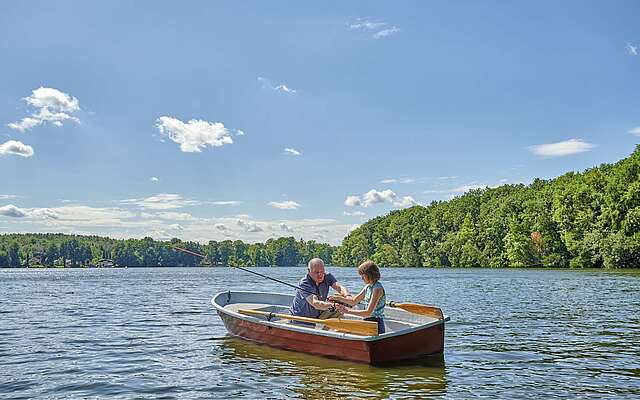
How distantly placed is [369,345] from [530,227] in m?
86.5

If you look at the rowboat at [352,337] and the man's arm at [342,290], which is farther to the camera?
the man's arm at [342,290]

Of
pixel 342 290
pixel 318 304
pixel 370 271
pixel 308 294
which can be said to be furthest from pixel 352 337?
pixel 308 294

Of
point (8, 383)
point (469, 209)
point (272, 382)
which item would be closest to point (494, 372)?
point (272, 382)

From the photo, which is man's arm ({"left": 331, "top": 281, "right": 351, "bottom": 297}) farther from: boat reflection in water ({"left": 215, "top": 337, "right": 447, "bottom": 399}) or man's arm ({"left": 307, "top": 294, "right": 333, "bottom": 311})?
boat reflection in water ({"left": 215, "top": 337, "right": 447, "bottom": 399})

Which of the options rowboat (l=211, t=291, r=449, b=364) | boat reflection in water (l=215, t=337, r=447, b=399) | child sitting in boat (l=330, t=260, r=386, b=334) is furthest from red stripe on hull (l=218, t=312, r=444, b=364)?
child sitting in boat (l=330, t=260, r=386, b=334)

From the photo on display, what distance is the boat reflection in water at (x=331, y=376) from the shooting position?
10227mm

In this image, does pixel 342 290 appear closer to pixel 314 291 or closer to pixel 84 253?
pixel 314 291

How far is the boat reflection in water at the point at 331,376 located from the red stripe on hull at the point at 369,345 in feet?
0.46

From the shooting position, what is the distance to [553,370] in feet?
38.1

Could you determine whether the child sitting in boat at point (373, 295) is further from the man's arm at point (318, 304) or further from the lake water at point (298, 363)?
the lake water at point (298, 363)

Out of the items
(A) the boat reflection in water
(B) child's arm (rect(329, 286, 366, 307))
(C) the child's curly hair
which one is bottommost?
(A) the boat reflection in water

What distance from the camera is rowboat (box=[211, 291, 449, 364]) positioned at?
38.9ft

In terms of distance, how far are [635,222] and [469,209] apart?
5449 cm

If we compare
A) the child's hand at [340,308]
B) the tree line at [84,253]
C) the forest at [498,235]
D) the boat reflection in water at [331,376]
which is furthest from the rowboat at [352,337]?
the tree line at [84,253]
